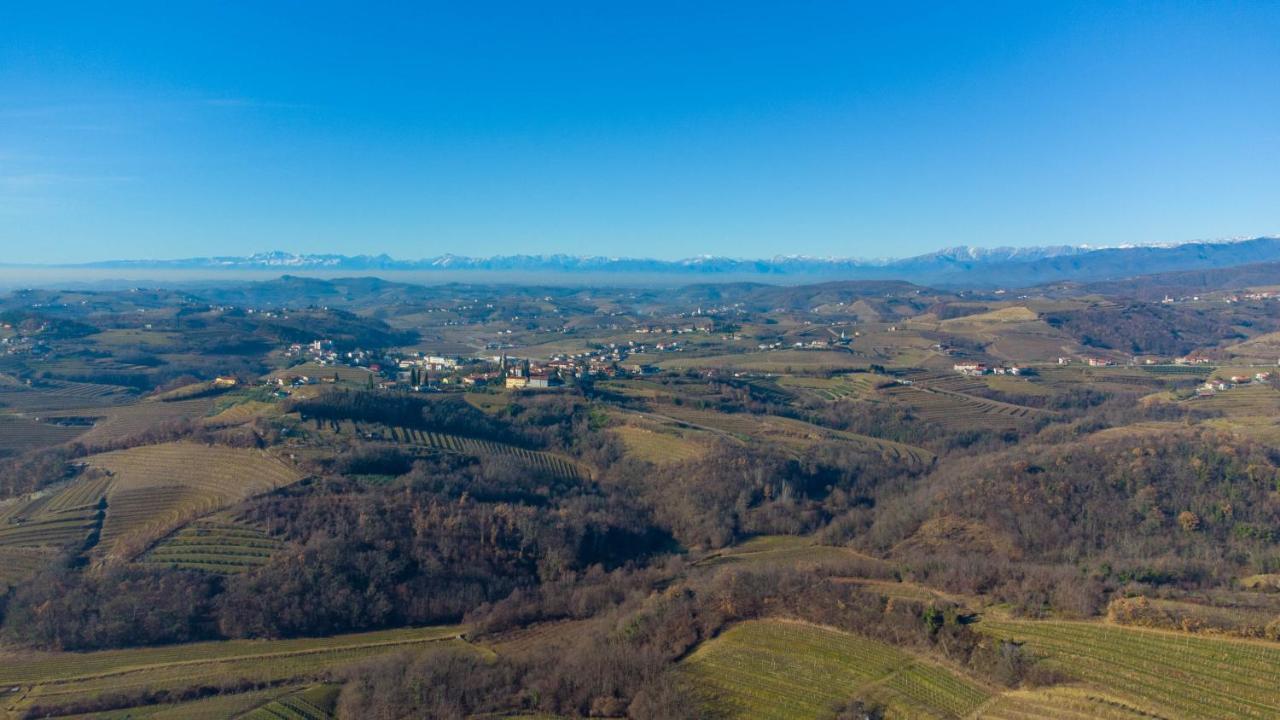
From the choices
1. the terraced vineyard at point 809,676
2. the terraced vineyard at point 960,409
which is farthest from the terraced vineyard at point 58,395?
the terraced vineyard at point 960,409

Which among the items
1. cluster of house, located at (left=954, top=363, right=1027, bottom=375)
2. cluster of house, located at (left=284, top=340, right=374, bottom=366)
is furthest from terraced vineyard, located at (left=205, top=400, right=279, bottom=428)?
cluster of house, located at (left=954, top=363, right=1027, bottom=375)

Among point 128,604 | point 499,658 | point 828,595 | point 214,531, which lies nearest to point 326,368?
point 214,531

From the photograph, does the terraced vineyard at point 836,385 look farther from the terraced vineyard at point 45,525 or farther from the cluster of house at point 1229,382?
the terraced vineyard at point 45,525

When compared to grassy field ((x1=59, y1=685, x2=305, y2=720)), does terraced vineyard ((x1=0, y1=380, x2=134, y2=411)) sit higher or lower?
higher

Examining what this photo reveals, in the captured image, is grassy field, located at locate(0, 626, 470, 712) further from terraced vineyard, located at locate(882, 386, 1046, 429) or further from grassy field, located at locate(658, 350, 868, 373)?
grassy field, located at locate(658, 350, 868, 373)

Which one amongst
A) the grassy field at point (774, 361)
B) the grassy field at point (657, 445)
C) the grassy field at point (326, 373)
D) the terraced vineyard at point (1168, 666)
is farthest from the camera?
the grassy field at point (774, 361)

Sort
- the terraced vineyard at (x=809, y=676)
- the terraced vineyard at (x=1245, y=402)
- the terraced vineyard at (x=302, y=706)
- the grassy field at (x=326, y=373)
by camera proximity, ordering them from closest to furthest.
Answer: the terraced vineyard at (x=809, y=676), the terraced vineyard at (x=302, y=706), the terraced vineyard at (x=1245, y=402), the grassy field at (x=326, y=373)
